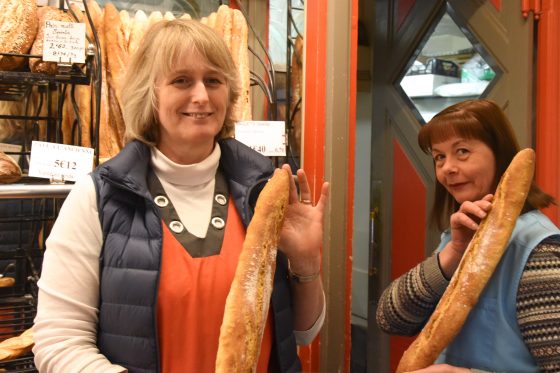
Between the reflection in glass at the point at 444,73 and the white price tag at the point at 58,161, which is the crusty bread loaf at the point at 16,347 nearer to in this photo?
the white price tag at the point at 58,161

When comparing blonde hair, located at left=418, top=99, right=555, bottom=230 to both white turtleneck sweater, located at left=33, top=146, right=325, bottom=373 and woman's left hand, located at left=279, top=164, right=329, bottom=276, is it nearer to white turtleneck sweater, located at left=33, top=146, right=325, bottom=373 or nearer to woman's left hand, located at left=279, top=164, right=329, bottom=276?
woman's left hand, located at left=279, top=164, right=329, bottom=276

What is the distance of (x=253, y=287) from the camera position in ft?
3.02

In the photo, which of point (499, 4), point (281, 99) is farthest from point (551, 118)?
point (281, 99)

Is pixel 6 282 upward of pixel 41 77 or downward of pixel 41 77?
downward

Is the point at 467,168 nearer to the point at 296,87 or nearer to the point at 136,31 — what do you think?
the point at 296,87

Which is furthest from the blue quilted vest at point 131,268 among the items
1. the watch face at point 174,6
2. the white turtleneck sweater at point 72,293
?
the watch face at point 174,6

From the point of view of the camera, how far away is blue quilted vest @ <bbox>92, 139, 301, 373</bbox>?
37.7 inches

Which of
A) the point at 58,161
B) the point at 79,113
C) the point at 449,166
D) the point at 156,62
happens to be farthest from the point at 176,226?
the point at 79,113

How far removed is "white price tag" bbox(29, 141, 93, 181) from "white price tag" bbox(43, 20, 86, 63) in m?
0.22

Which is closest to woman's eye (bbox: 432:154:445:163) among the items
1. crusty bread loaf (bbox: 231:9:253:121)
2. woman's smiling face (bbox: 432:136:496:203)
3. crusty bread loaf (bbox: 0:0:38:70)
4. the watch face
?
woman's smiling face (bbox: 432:136:496:203)

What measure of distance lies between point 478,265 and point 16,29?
1.30 meters

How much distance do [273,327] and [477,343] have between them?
403 mm

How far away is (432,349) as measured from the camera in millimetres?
925

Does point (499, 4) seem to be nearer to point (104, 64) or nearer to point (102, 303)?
point (104, 64)
